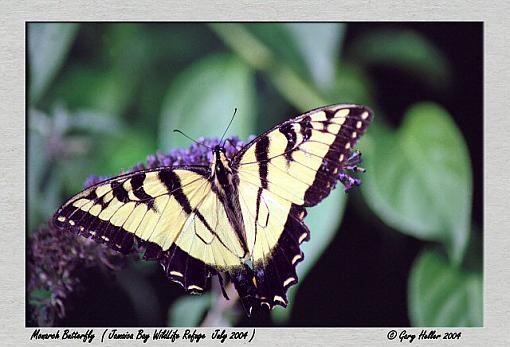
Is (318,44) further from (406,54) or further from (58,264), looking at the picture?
(58,264)

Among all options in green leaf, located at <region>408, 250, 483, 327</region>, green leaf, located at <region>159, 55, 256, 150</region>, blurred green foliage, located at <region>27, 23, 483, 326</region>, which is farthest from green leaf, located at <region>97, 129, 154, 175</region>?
green leaf, located at <region>408, 250, 483, 327</region>

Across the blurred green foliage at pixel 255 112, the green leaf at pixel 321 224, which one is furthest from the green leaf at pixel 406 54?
the green leaf at pixel 321 224

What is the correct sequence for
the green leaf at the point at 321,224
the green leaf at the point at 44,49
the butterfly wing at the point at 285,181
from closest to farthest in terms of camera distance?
the butterfly wing at the point at 285,181, the green leaf at the point at 321,224, the green leaf at the point at 44,49

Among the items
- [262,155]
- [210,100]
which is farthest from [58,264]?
[210,100]

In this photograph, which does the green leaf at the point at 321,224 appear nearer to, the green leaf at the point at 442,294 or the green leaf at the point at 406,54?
the green leaf at the point at 442,294

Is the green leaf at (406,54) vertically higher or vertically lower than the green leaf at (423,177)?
higher

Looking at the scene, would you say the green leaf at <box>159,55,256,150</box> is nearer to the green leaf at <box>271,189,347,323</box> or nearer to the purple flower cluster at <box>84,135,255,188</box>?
the green leaf at <box>271,189,347,323</box>

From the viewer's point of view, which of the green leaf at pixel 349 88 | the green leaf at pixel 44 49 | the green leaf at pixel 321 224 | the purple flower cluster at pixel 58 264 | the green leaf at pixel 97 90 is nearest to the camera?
the purple flower cluster at pixel 58 264
